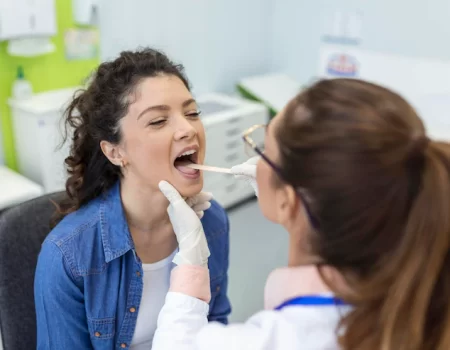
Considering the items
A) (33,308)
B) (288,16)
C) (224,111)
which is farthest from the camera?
(288,16)

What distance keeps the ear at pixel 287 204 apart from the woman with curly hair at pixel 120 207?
0.36 m

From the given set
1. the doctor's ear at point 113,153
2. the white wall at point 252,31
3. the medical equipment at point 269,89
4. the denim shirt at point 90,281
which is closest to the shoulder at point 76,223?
the denim shirt at point 90,281

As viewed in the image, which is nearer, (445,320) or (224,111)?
(445,320)

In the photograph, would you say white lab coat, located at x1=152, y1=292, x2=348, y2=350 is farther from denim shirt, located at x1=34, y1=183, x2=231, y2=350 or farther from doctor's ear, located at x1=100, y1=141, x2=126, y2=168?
doctor's ear, located at x1=100, y1=141, x2=126, y2=168

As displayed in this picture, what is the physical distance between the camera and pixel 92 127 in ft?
4.28

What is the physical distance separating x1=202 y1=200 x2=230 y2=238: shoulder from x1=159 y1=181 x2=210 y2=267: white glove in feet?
0.69

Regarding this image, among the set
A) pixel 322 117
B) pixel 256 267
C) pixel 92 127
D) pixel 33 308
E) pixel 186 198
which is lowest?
pixel 256 267

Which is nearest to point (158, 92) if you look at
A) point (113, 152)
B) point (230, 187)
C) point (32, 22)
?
point (113, 152)

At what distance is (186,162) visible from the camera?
1333 mm

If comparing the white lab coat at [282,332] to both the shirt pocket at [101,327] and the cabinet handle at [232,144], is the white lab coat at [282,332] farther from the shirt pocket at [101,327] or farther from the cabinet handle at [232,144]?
the cabinet handle at [232,144]

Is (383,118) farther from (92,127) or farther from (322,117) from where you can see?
(92,127)

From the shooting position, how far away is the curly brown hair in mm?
1267

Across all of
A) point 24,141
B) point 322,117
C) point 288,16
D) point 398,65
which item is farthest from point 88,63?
point 322,117

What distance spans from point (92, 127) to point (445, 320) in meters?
0.93
